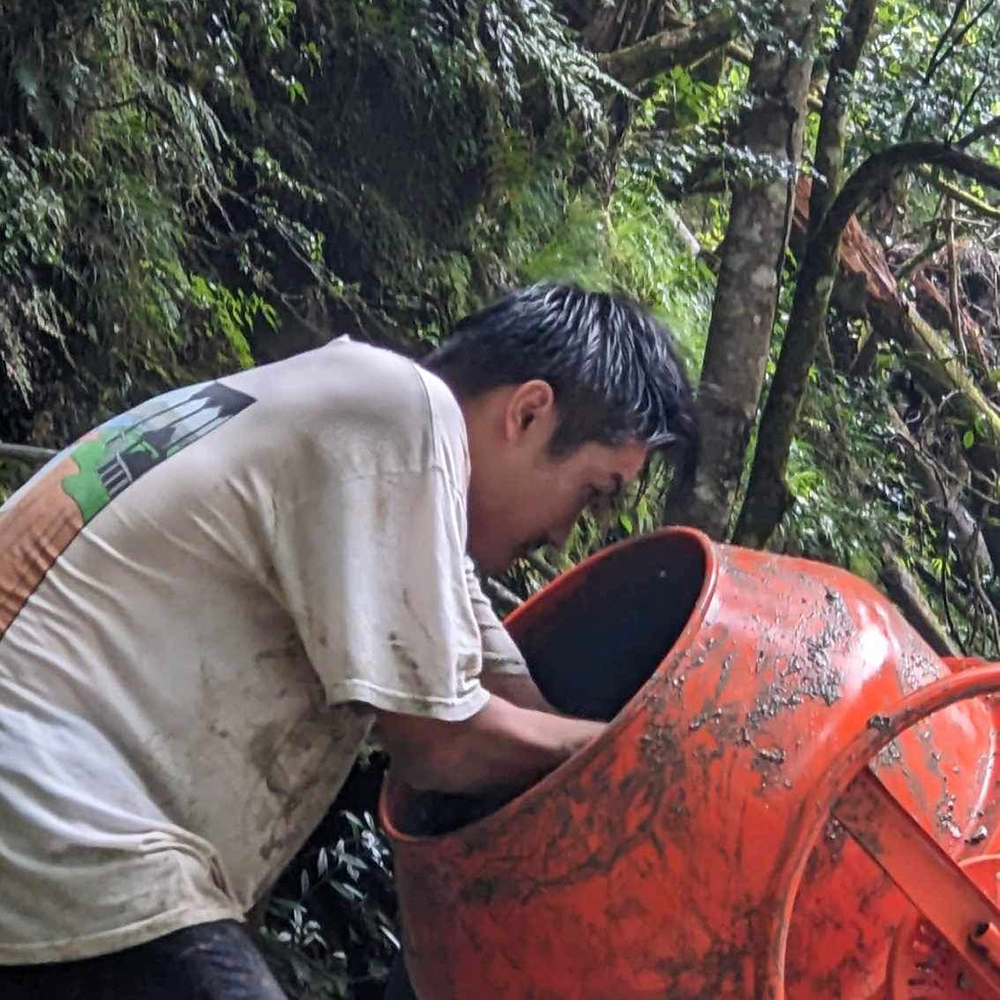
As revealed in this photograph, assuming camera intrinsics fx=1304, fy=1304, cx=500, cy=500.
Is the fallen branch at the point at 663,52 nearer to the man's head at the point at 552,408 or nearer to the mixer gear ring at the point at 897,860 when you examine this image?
the man's head at the point at 552,408

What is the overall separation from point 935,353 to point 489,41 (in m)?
2.67

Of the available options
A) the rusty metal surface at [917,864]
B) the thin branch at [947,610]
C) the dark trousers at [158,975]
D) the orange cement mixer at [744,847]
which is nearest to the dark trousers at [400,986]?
the orange cement mixer at [744,847]

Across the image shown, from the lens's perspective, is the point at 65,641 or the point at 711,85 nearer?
the point at 65,641

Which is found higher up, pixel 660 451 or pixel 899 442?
pixel 660 451

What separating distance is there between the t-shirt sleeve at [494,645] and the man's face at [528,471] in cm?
36

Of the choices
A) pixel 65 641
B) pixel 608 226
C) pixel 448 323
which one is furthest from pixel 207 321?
pixel 65 641

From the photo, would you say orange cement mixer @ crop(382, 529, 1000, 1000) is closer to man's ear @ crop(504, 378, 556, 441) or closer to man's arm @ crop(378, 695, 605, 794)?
man's arm @ crop(378, 695, 605, 794)

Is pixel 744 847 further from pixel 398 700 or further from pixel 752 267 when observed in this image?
pixel 752 267

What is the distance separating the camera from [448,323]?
3762 millimetres

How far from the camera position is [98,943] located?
4.34 ft

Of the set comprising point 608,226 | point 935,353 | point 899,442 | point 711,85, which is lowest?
point 899,442

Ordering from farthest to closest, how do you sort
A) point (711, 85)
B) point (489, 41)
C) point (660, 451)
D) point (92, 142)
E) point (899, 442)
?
point (899, 442), point (711, 85), point (489, 41), point (92, 142), point (660, 451)

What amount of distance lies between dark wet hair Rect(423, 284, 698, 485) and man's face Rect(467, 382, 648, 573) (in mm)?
19

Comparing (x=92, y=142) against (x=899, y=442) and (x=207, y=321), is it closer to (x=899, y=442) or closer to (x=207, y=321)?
(x=207, y=321)
